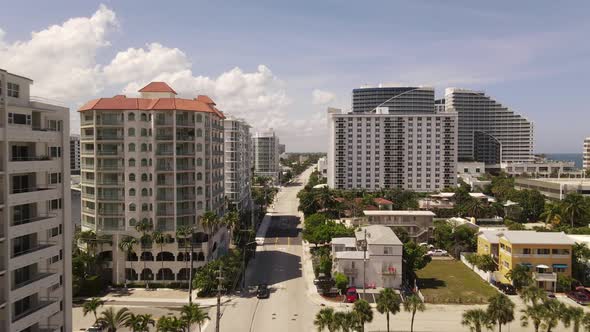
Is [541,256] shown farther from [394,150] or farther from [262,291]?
[394,150]

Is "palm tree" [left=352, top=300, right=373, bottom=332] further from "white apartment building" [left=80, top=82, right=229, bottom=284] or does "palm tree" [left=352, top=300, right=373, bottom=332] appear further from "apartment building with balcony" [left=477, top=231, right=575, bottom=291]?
"apartment building with balcony" [left=477, top=231, right=575, bottom=291]

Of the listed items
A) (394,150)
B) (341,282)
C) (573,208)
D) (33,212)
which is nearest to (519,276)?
(341,282)

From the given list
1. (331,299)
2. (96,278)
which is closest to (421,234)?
(331,299)

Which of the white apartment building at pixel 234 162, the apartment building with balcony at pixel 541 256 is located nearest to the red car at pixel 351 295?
the apartment building with balcony at pixel 541 256

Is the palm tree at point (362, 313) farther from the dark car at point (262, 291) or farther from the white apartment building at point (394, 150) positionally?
the white apartment building at point (394, 150)

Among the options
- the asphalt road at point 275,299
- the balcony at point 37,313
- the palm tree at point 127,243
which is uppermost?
the balcony at point 37,313

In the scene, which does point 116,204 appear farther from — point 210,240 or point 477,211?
point 477,211

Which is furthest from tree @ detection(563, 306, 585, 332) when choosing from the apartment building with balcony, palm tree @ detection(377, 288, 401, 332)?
the apartment building with balcony
